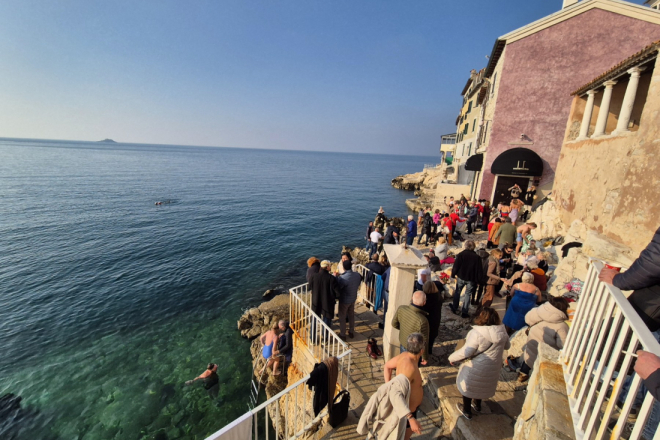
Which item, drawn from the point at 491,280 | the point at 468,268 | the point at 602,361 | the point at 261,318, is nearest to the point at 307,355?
the point at 468,268

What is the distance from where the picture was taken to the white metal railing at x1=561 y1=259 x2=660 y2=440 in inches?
74.2

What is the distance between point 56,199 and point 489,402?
44792 millimetres

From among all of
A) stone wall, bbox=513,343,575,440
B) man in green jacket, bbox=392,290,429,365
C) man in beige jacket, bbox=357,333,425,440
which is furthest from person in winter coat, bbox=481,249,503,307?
man in beige jacket, bbox=357,333,425,440

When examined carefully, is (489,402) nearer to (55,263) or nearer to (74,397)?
(74,397)

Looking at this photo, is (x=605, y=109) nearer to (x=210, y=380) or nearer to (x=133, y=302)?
(x=210, y=380)

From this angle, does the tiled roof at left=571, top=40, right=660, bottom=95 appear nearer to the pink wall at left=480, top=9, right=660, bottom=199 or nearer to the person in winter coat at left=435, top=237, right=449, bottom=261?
the pink wall at left=480, top=9, right=660, bottom=199

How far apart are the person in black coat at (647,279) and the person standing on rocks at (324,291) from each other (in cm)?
445

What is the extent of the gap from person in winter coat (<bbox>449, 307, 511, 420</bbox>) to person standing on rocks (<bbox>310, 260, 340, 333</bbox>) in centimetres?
288

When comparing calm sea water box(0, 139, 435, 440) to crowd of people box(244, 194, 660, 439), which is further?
calm sea water box(0, 139, 435, 440)

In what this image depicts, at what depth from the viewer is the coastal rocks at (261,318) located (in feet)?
38.0

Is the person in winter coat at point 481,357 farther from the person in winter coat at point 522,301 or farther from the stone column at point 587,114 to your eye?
the stone column at point 587,114

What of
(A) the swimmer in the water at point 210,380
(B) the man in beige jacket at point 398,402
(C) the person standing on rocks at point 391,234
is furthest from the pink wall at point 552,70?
(A) the swimmer in the water at point 210,380

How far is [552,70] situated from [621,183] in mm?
12717

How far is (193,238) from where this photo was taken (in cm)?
2334
